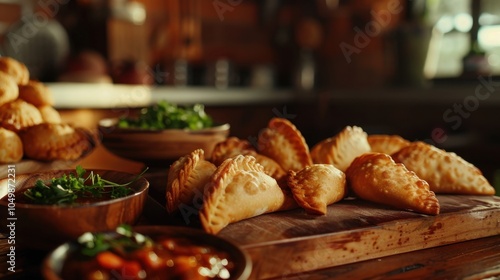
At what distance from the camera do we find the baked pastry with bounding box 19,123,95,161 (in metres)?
1.91

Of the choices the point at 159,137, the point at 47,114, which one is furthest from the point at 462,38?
the point at 47,114

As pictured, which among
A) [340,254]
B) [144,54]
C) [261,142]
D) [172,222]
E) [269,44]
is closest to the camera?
[340,254]

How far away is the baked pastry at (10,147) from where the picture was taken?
5.92 feet

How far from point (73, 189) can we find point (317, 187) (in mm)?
687

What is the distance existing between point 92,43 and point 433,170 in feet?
20.9

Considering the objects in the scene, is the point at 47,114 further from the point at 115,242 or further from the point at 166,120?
the point at 115,242

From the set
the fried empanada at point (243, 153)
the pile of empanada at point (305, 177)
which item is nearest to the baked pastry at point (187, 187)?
the pile of empanada at point (305, 177)

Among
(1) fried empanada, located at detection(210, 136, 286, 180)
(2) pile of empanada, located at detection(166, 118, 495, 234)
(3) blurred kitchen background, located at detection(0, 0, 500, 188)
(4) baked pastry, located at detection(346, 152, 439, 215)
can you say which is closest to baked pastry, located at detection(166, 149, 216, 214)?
(2) pile of empanada, located at detection(166, 118, 495, 234)

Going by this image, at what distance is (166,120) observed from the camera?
93.4 inches

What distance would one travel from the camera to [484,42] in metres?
5.88

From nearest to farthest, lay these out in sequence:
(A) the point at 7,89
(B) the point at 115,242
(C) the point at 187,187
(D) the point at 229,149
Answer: (B) the point at 115,242, (C) the point at 187,187, (D) the point at 229,149, (A) the point at 7,89

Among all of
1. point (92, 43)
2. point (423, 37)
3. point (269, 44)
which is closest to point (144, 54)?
point (92, 43)

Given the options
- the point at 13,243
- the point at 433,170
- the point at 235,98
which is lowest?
the point at 235,98

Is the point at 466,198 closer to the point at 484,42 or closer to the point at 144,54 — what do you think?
the point at 484,42
